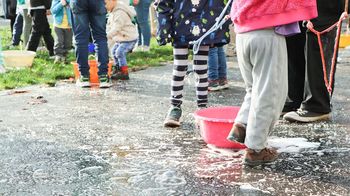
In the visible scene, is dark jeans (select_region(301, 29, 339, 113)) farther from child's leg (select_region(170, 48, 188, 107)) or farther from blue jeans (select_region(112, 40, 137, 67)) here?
blue jeans (select_region(112, 40, 137, 67))

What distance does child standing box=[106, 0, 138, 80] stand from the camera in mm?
7441

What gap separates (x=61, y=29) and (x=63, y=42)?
1.30 ft

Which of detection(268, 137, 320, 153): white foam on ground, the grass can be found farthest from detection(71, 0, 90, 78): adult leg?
detection(268, 137, 320, 153): white foam on ground

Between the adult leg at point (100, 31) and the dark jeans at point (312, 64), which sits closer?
the dark jeans at point (312, 64)

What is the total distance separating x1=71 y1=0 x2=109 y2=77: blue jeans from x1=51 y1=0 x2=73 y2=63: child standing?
1895mm

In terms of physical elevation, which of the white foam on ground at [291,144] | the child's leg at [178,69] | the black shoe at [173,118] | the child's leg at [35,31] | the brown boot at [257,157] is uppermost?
the child's leg at [35,31]

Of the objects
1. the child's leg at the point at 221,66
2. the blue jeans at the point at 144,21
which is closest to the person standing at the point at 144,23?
the blue jeans at the point at 144,21

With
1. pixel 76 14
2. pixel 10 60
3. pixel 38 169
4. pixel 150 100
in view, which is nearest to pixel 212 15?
pixel 150 100

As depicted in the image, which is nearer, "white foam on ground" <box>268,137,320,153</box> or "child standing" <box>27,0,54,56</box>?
"white foam on ground" <box>268,137,320,153</box>

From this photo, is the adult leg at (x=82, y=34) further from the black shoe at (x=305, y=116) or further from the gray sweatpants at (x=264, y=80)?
the gray sweatpants at (x=264, y=80)

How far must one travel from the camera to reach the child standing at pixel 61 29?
873 centimetres

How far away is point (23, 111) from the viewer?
5.42 m

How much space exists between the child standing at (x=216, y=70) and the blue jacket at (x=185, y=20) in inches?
67.4

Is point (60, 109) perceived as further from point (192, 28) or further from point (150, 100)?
point (192, 28)
